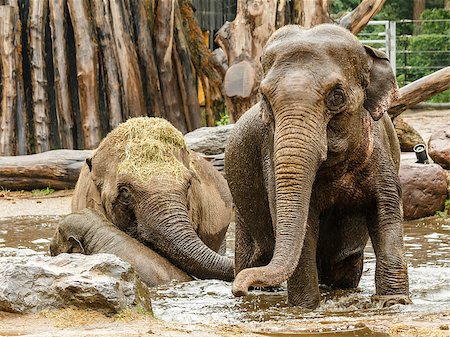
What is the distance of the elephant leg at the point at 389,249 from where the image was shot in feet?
23.3

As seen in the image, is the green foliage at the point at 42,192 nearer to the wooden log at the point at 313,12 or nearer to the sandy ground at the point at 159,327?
the wooden log at the point at 313,12

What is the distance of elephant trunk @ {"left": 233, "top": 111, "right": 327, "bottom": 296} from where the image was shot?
6.35m

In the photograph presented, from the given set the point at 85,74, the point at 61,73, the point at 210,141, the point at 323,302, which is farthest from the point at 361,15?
the point at 323,302

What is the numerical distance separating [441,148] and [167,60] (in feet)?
16.2

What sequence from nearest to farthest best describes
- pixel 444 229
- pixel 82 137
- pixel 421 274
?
pixel 421 274 < pixel 444 229 < pixel 82 137

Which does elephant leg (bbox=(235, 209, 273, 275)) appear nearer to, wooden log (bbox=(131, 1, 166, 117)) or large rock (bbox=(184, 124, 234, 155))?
large rock (bbox=(184, 124, 234, 155))

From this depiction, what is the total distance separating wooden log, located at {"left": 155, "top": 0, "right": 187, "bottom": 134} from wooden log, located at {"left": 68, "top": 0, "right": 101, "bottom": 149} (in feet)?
3.90

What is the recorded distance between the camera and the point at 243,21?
16.6 metres

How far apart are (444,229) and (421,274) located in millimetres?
3174

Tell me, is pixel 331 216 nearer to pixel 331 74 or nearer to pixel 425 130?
pixel 331 74

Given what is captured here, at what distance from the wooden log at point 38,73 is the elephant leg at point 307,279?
1073cm

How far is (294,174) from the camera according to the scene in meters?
6.45

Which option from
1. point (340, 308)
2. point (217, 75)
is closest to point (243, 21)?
point (217, 75)

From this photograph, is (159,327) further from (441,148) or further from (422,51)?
(422,51)
